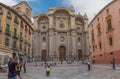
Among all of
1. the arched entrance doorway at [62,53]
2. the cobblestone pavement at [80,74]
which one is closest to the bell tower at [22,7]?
the arched entrance doorway at [62,53]

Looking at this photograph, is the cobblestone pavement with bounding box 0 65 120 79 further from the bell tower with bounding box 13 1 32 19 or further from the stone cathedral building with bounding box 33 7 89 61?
the bell tower with bounding box 13 1 32 19

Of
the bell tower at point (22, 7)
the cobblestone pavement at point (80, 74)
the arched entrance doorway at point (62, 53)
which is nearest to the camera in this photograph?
the cobblestone pavement at point (80, 74)

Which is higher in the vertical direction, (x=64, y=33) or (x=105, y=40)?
(x=64, y=33)

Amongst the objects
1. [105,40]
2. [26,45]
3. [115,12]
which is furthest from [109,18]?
[26,45]

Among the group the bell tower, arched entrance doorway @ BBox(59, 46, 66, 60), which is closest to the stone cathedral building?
arched entrance doorway @ BBox(59, 46, 66, 60)

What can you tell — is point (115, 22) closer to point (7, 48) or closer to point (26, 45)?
point (7, 48)

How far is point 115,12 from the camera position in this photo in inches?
960

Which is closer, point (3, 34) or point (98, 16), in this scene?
point (3, 34)

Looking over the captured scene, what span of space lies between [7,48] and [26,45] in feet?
32.2

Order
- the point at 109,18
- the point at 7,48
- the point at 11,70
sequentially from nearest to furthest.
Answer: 1. the point at 11,70
2. the point at 109,18
3. the point at 7,48

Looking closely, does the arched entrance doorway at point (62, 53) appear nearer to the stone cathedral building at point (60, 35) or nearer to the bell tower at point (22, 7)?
the stone cathedral building at point (60, 35)

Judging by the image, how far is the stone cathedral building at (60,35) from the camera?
49.4m

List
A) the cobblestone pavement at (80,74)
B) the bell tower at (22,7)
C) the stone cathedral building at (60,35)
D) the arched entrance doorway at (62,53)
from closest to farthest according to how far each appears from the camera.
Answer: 1. the cobblestone pavement at (80,74)
2. the stone cathedral building at (60,35)
3. the arched entrance doorway at (62,53)
4. the bell tower at (22,7)

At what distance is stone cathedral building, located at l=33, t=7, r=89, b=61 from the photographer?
162 ft
